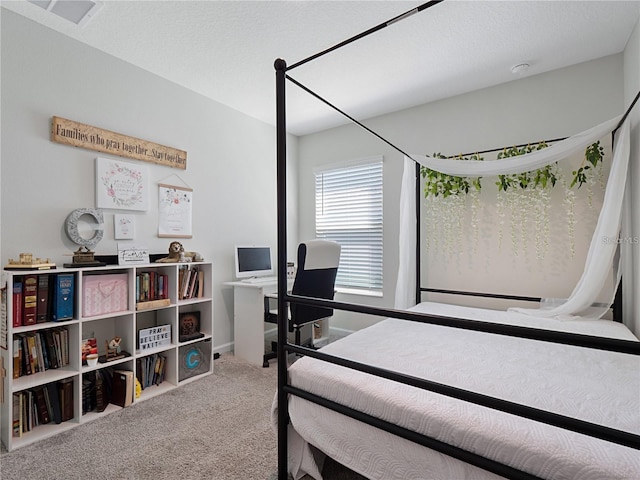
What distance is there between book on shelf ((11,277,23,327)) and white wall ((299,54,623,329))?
2985 mm

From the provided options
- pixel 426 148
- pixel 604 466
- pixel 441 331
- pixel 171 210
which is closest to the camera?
pixel 604 466

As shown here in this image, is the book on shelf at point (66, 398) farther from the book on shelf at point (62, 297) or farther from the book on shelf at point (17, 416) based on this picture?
the book on shelf at point (62, 297)

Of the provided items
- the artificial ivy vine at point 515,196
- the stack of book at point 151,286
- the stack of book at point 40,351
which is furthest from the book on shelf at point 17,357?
the artificial ivy vine at point 515,196

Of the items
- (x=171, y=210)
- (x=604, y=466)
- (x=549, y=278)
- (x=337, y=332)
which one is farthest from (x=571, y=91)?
(x=171, y=210)

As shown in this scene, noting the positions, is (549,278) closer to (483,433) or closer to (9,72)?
(483,433)

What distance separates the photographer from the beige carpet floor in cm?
167

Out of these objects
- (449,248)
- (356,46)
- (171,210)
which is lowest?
(449,248)

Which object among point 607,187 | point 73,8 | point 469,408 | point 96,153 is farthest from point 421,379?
point 73,8

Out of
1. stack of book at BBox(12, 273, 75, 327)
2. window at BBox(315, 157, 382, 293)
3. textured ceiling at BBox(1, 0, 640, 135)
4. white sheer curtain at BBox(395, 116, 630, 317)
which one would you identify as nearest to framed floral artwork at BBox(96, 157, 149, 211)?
stack of book at BBox(12, 273, 75, 327)

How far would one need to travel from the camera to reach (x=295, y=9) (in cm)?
210

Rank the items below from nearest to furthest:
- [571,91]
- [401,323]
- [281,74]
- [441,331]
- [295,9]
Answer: [281,74]
[295,9]
[441,331]
[401,323]
[571,91]

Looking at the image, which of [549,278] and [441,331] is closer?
[441,331]

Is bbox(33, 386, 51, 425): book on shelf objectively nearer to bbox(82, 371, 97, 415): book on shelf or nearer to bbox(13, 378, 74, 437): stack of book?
bbox(13, 378, 74, 437): stack of book

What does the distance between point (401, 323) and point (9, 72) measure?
124 inches
